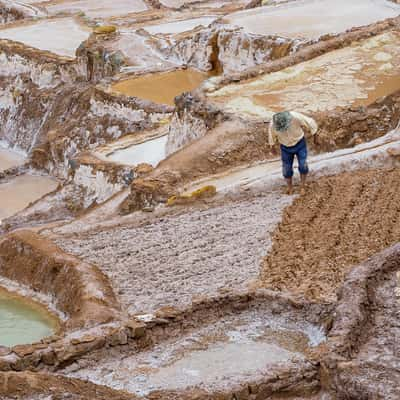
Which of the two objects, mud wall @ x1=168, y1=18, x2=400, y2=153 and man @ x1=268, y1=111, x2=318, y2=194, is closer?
man @ x1=268, y1=111, x2=318, y2=194

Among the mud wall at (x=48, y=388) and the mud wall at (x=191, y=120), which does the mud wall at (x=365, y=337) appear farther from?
the mud wall at (x=191, y=120)

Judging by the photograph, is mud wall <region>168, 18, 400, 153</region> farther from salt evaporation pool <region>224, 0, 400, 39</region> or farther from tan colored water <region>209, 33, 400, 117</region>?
salt evaporation pool <region>224, 0, 400, 39</region>

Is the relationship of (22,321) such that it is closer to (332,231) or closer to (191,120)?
(332,231)

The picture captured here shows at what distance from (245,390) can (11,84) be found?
24782 mm

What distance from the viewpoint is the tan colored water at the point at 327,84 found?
1733 cm

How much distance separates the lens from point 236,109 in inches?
680

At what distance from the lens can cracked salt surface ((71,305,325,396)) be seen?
900cm

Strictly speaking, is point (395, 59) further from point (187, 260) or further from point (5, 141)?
point (5, 141)

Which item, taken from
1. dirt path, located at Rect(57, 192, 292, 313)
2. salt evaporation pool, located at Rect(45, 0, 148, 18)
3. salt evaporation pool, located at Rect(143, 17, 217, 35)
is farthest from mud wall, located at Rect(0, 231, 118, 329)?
salt evaporation pool, located at Rect(45, 0, 148, 18)

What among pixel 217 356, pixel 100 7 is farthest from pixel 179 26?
pixel 217 356

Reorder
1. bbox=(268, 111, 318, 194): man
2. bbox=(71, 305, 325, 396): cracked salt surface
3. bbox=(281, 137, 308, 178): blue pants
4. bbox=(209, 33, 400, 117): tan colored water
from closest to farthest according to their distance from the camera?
1. bbox=(71, 305, 325, 396): cracked salt surface
2. bbox=(268, 111, 318, 194): man
3. bbox=(281, 137, 308, 178): blue pants
4. bbox=(209, 33, 400, 117): tan colored water

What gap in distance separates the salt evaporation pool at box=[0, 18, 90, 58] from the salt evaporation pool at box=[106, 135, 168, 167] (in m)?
10.5

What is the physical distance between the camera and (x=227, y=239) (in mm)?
12914

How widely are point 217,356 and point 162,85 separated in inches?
715
